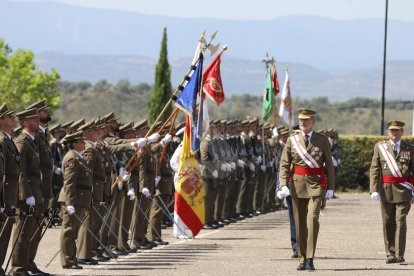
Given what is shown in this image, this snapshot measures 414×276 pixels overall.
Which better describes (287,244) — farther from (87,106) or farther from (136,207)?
(87,106)

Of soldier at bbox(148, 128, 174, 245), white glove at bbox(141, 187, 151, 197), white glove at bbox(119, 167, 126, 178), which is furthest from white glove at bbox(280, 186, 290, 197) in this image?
soldier at bbox(148, 128, 174, 245)

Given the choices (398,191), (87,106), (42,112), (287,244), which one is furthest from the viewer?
(87,106)

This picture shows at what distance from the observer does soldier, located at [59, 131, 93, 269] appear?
1534 centimetres

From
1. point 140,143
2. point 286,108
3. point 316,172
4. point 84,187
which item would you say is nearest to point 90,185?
point 84,187

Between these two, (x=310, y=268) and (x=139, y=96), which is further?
(x=139, y=96)

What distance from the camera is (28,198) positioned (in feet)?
45.2

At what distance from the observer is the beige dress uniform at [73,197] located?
1534 centimetres

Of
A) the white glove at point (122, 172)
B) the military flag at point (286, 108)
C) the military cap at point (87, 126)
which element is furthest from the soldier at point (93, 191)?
the military flag at point (286, 108)

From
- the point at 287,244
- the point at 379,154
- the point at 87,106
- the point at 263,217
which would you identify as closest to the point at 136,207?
the point at 287,244

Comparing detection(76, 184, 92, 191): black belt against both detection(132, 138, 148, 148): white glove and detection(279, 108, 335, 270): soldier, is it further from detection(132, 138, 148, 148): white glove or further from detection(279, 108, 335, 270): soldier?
detection(279, 108, 335, 270): soldier

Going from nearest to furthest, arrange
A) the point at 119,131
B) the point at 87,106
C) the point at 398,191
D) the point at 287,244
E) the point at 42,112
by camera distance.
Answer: the point at 42,112
the point at 398,191
the point at 119,131
the point at 287,244
the point at 87,106

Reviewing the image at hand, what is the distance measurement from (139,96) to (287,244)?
96.3 metres

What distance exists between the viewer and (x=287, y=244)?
1973 centimetres

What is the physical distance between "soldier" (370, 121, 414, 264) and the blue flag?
2.99m
